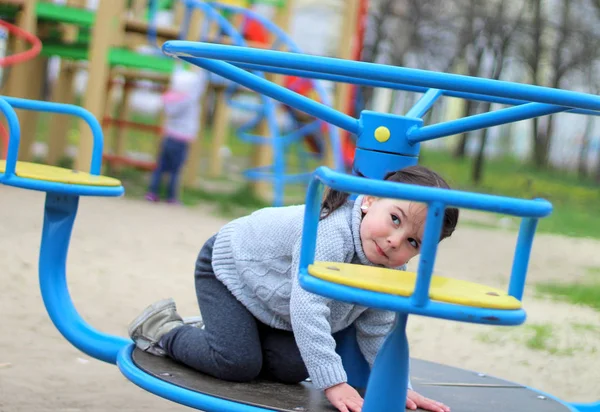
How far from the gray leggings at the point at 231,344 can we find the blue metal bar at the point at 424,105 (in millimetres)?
612

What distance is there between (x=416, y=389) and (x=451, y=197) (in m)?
0.98

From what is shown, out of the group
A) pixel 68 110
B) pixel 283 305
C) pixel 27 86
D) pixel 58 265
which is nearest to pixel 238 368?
pixel 283 305

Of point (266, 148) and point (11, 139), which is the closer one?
point (11, 139)

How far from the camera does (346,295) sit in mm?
1484

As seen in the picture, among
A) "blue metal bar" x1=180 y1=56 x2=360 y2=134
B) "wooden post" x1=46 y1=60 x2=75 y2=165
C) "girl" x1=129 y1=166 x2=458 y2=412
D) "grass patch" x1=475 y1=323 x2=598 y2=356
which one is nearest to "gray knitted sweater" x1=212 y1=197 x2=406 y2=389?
"girl" x1=129 y1=166 x2=458 y2=412

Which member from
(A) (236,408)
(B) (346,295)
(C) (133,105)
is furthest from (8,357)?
(C) (133,105)

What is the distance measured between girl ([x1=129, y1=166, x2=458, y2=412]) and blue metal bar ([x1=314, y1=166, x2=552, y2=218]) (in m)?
0.41

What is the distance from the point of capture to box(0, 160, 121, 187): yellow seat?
7.70ft

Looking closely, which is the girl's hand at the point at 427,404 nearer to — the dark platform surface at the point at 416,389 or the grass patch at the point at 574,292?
the dark platform surface at the point at 416,389

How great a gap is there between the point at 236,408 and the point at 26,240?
10.4ft

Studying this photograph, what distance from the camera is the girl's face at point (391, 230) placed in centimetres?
184

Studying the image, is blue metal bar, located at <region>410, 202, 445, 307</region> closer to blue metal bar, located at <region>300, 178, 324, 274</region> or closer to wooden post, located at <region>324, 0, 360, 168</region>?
blue metal bar, located at <region>300, 178, 324, 274</region>

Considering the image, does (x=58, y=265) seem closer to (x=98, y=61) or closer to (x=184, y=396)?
(x=184, y=396)

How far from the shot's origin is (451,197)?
1.43 meters
